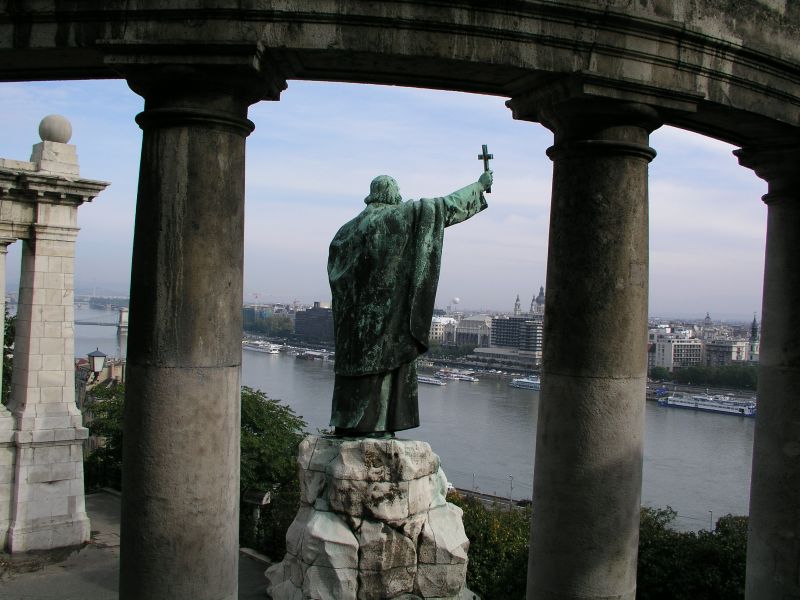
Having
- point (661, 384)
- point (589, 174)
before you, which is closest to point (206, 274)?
point (589, 174)

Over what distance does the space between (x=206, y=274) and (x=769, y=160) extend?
4416 millimetres

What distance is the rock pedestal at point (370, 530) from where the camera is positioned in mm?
7527

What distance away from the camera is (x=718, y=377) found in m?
91.7

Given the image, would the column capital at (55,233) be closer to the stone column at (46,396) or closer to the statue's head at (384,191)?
the stone column at (46,396)

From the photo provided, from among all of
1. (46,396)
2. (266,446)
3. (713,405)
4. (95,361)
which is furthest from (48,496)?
(713,405)

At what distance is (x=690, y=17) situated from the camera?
494 centimetres

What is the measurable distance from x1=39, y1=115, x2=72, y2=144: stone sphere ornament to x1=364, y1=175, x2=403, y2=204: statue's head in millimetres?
10701

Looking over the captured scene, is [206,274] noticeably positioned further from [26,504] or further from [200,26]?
[26,504]

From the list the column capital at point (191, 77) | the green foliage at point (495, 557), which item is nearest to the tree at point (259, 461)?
the green foliage at point (495, 557)

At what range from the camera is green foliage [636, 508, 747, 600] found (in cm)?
1403

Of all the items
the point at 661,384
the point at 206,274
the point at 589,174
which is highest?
the point at 589,174

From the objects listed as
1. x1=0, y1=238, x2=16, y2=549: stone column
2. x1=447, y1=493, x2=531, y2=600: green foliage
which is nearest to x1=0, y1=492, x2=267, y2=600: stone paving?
x1=0, y1=238, x2=16, y2=549: stone column

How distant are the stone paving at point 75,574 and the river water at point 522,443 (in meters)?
23.8

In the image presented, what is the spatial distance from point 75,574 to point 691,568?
459 inches
